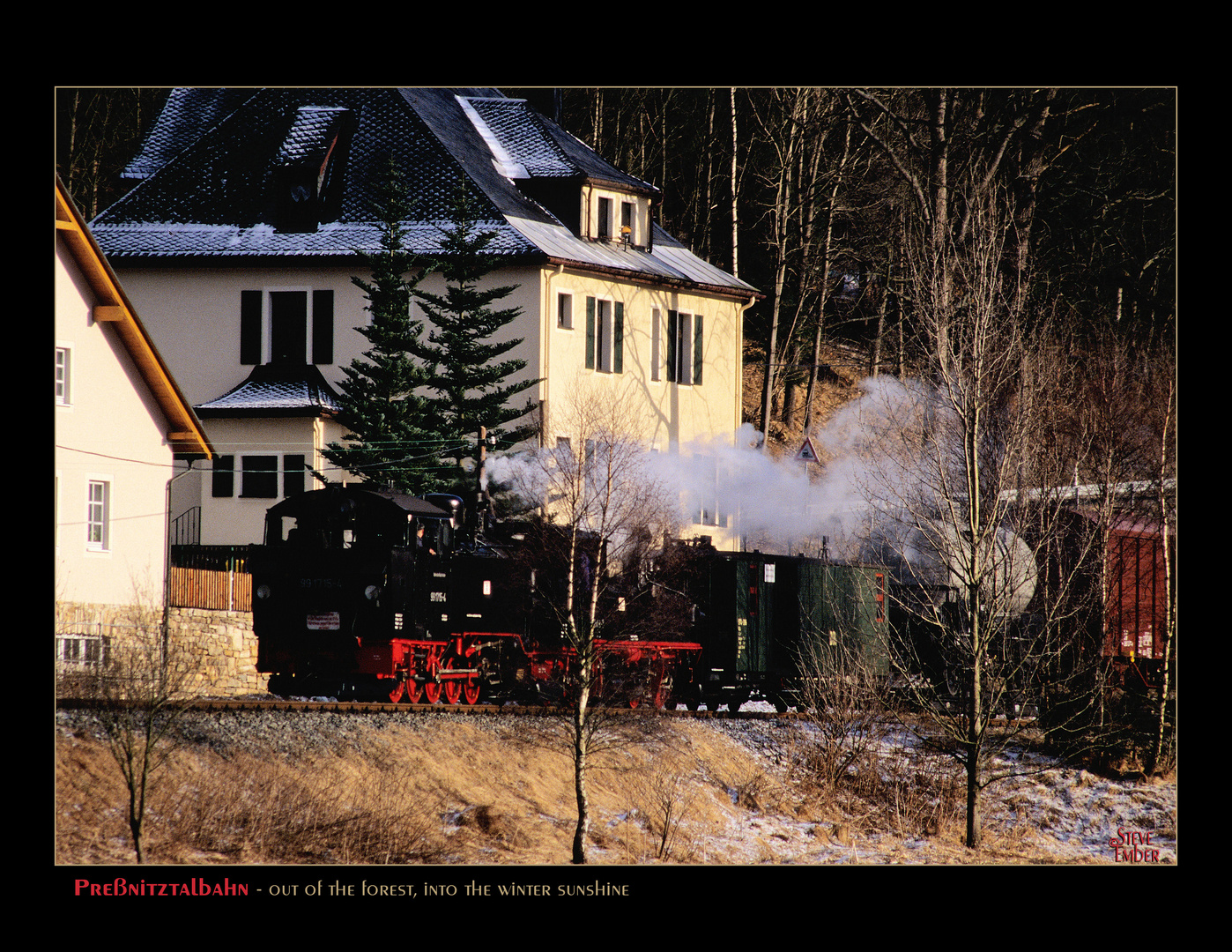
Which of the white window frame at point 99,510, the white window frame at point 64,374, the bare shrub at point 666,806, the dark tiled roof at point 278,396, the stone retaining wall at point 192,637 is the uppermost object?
the dark tiled roof at point 278,396

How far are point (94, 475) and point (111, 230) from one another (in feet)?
53.1

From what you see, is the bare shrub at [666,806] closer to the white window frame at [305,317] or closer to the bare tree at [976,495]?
the bare tree at [976,495]

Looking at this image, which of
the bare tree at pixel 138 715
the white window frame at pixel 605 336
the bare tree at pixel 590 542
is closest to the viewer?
the bare tree at pixel 138 715

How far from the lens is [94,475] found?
1035 inches

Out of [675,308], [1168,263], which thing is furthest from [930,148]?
[675,308]

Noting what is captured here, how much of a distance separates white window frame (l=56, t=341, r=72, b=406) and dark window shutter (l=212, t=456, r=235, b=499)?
11.9 meters

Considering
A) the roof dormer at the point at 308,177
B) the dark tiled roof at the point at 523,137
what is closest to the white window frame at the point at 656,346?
the dark tiled roof at the point at 523,137

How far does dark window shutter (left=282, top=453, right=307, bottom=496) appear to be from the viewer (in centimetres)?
3756

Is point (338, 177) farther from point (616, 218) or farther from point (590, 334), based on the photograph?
point (590, 334)

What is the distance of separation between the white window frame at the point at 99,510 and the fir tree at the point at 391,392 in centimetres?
805

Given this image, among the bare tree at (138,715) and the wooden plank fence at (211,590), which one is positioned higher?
the wooden plank fence at (211,590)

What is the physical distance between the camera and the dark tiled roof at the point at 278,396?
123 ft

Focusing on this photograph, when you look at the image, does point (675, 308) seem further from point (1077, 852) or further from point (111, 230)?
point (1077, 852)

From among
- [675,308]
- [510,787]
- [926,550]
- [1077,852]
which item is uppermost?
[675,308]
